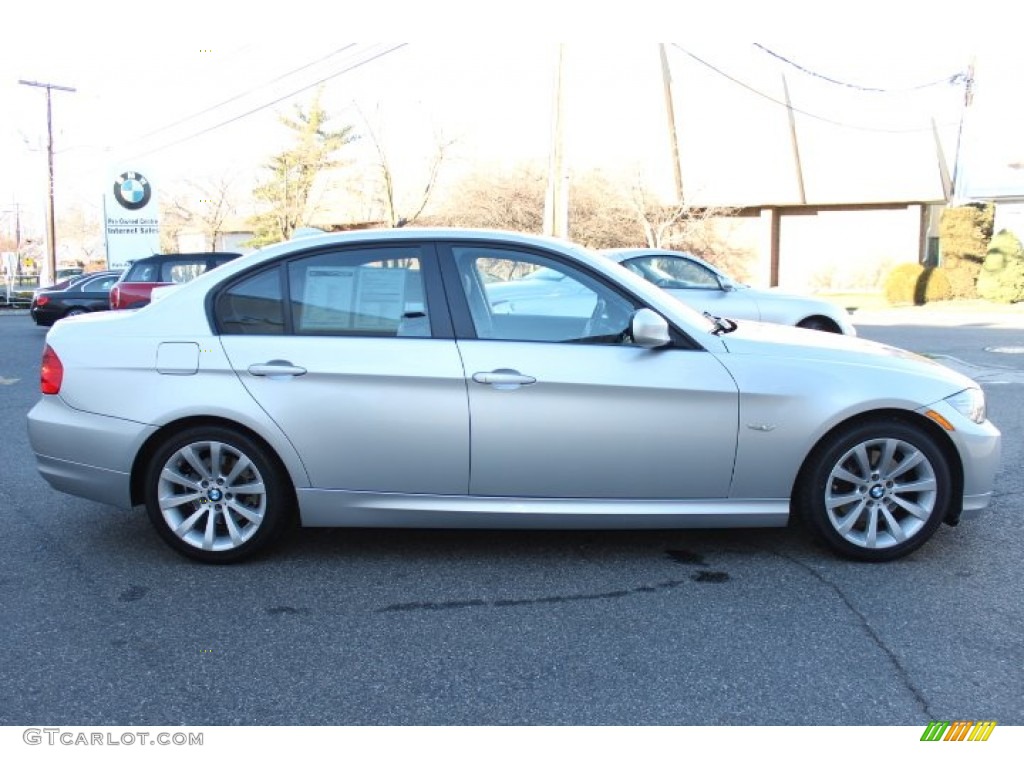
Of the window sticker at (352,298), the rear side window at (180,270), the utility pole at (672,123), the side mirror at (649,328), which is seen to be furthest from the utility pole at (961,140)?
the window sticker at (352,298)

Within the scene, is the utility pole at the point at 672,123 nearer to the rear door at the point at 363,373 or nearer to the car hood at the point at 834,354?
the car hood at the point at 834,354

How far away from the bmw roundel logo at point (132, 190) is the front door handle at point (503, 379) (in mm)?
29467

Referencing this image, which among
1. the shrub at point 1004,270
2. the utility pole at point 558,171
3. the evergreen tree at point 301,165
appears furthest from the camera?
the evergreen tree at point 301,165

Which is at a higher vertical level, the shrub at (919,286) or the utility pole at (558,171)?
the utility pole at (558,171)

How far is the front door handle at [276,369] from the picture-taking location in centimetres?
421

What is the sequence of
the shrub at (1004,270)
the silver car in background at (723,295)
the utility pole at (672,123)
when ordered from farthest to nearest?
1. the utility pole at (672,123)
2. the shrub at (1004,270)
3. the silver car in background at (723,295)

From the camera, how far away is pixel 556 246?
4414 millimetres

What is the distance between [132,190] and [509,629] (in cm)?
3033

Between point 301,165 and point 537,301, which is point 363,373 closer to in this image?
point 537,301

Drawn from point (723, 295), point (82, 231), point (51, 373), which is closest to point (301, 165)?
point (723, 295)

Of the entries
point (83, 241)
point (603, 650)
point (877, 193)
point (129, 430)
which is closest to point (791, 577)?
point (603, 650)

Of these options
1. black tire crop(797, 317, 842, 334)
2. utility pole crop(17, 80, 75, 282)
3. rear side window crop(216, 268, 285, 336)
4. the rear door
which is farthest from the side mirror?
utility pole crop(17, 80, 75, 282)

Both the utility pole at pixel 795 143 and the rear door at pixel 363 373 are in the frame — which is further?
the utility pole at pixel 795 143

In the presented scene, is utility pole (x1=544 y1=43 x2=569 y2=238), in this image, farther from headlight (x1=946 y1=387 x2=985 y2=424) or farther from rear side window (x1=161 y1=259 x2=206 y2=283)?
headlight (x1=946 y1=387 x2=985 y2=424)
